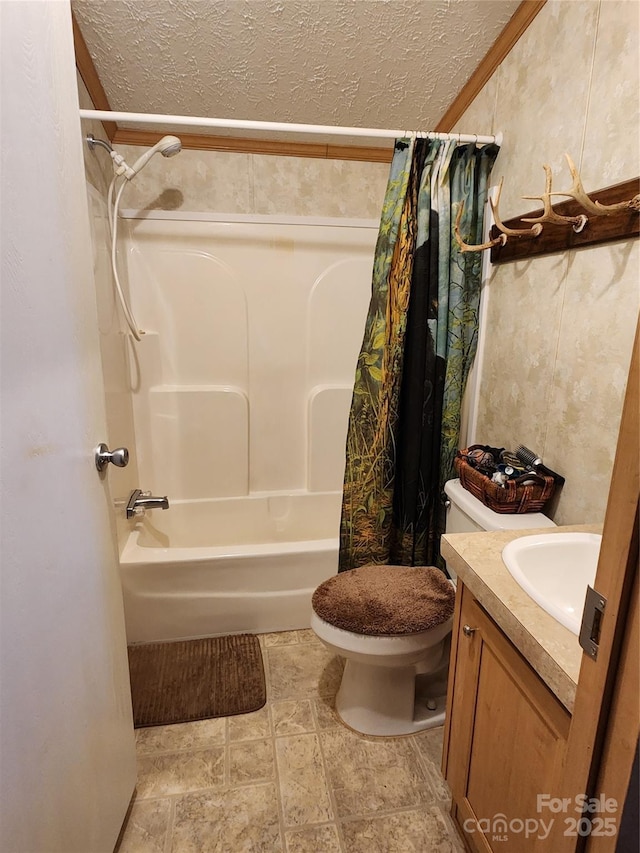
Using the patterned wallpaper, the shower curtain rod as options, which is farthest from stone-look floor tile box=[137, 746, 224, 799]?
the shower curtain rod

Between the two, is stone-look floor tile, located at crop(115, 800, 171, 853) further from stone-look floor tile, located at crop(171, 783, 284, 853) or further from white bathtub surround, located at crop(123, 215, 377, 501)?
white bathtub surround, located at crop(123, 215, 377, 501)

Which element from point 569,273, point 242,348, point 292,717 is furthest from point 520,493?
point 242,348

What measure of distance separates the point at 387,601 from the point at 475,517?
1.31 feet

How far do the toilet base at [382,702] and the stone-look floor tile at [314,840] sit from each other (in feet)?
1.14

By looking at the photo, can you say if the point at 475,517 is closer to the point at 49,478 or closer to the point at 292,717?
the point at 292,717

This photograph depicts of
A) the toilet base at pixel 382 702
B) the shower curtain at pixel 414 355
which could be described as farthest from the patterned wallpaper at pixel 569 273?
the toilet base at pixel 382 702

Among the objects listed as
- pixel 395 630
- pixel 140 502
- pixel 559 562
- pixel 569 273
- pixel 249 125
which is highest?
pixel 249 125

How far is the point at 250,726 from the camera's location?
5.45ft

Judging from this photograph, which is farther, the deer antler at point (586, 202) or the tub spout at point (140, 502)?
the tub spout at point (140, 502)

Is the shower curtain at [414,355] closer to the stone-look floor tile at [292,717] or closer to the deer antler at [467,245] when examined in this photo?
the deer antler at [467,245]

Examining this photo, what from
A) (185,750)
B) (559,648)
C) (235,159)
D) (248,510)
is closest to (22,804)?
(559,648)

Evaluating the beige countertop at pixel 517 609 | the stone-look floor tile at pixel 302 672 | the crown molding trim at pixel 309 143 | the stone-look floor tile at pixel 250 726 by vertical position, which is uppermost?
the crown molding trim at pixel 309 143

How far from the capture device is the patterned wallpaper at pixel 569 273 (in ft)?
3.95

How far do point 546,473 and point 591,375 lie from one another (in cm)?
34
